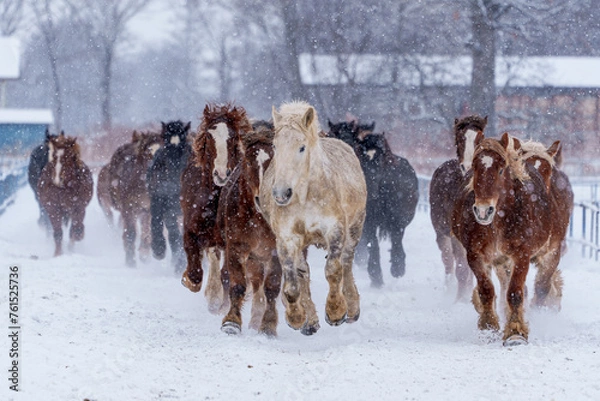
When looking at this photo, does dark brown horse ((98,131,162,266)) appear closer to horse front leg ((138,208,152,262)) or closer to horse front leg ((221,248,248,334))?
horse front leg ((138,208,152,262))

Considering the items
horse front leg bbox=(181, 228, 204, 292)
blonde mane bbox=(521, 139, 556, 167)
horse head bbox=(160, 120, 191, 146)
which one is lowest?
horse front leg bbox=(181, 228, 204, 292)

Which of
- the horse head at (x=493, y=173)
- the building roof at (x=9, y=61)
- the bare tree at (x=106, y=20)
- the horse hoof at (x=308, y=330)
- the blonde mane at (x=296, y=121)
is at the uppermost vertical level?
the bare tree at (x=106, y=20)

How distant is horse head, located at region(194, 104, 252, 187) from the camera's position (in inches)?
368

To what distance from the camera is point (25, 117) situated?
176 ft

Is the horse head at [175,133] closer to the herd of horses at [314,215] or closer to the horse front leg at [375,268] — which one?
the herd of horses at [314,215]

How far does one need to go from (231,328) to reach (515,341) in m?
A: 2.57

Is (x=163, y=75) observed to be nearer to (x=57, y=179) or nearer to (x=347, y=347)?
(x=57, y=179)

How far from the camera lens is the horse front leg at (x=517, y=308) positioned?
27.9 ft

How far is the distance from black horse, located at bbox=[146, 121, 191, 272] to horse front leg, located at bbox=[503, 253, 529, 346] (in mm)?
6647

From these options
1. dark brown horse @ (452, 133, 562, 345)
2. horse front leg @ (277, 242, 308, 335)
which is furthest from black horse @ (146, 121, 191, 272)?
dark brown horse @ (452, 133, 562, 345)

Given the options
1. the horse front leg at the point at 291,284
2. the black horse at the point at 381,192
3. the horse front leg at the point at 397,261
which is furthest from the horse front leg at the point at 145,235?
the horse front leg at the point at 291,284

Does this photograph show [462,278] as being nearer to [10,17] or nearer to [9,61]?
[9,61]

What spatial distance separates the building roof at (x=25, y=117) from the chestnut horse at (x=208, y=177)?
4158cm

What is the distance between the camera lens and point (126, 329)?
9.17m
